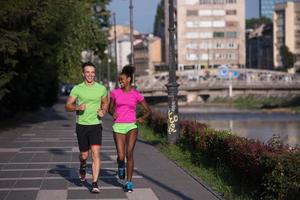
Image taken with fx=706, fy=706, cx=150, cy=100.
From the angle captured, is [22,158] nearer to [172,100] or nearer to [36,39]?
[172,100]

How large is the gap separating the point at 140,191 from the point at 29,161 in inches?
217

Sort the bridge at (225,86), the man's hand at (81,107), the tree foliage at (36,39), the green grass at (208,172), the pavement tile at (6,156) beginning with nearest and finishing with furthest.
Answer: the man's hand at (81,107) < the green grass at (208,172) < the pavement tile at (6,156) < the tree foliage at (36,39) < the bridge at (225,86)

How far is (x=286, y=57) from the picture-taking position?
15862 centimetres

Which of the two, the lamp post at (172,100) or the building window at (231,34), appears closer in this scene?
the lamp post at (172,100)

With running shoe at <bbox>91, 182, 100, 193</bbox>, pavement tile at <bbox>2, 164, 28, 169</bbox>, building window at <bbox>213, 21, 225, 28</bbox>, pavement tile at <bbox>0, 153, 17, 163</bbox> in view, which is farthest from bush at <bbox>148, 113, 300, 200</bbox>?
building window at <bbox>213, 21, 225, 28</bbox>

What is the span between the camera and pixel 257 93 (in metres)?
108

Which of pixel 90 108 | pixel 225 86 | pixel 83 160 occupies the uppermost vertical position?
pixel 90 108

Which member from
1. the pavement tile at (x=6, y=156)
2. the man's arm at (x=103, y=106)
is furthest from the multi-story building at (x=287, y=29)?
the man's arm at (x=103, y=106)

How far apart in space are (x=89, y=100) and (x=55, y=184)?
2045 millimetres

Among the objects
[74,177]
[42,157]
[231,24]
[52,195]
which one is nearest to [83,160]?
[52,195]

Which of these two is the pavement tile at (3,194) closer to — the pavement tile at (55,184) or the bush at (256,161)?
the pavement tile at (55,184)

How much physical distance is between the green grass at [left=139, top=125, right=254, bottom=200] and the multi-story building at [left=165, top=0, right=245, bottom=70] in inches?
5821

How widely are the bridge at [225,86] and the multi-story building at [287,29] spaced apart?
52357 mm

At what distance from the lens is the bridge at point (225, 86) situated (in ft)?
335
